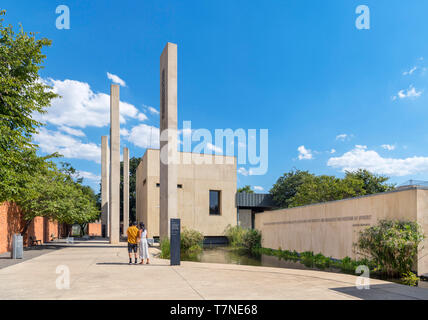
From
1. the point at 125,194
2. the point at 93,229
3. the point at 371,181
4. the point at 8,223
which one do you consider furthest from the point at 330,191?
the point at 93,229

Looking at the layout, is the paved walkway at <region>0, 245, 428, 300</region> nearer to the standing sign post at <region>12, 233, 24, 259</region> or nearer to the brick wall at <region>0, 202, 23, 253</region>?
the standing sign post at <region>12, 233, 24, 259</region>

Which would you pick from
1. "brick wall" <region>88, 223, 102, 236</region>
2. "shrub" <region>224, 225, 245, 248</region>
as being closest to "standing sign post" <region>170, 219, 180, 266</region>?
"shrub" <region>224, 225, 245, 248</region>

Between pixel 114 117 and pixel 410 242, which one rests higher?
pixel 114 117

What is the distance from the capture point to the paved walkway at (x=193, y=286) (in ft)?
26.6

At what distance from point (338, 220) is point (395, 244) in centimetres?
577

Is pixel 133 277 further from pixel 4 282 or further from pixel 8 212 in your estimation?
pixel 8 212

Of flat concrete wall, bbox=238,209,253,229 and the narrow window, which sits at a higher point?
the narrow window

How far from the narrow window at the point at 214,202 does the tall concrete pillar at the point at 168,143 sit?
1640cm

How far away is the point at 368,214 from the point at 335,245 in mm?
2894

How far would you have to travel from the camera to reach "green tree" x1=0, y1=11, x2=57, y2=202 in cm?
1439

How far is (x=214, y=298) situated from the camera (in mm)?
7730

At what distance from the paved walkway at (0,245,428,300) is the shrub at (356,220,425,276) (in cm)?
198

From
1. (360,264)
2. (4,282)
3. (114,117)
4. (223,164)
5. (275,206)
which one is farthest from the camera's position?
(275,206)
